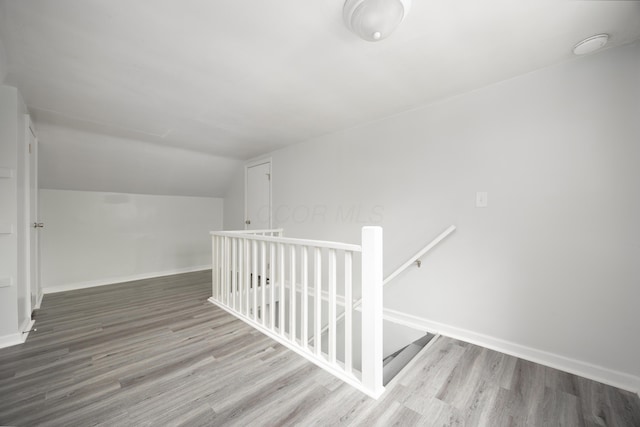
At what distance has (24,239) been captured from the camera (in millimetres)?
2246

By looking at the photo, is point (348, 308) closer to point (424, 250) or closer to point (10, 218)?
point (424, 250)

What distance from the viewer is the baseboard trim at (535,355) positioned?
62.6 inches

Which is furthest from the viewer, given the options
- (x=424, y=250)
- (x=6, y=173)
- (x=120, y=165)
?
(x=120, y=165)

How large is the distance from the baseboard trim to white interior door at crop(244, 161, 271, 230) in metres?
2.67

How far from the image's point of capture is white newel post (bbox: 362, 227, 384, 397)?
1.51m

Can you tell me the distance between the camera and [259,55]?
5.49 ft

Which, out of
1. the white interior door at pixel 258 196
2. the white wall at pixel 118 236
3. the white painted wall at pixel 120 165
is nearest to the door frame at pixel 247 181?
the white interior door at pixel 258 196

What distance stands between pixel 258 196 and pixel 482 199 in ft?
10.9

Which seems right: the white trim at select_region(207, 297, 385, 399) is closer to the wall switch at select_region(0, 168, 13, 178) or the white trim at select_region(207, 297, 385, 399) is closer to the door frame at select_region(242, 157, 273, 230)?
the door frame at select_region(242, 157, 273, 230)

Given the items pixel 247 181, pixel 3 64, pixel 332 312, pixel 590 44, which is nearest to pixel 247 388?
pixel 332 312

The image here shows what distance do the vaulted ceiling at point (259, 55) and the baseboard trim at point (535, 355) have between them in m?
2.05

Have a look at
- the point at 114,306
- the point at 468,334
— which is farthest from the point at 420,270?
the point at 114,306

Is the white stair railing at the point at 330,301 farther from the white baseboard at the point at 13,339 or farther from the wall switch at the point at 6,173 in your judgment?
the wall switch at the point at 6,173

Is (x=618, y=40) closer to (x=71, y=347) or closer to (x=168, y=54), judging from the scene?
(x=168, y=54)
